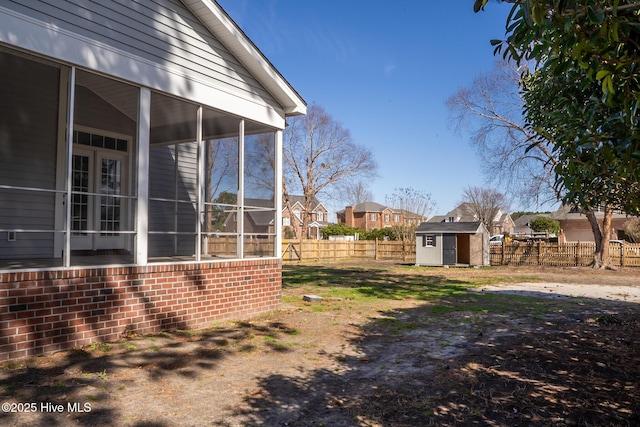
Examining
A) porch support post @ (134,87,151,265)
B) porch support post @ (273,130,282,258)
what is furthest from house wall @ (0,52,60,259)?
porch support post @ (273,130,282,258)

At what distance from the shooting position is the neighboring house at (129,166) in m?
5.91

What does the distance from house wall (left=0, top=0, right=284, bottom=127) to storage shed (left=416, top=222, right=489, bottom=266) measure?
54.9ft

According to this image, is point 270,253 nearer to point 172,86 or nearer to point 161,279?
point 161,279

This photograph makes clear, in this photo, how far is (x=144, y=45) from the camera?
23.2 feet

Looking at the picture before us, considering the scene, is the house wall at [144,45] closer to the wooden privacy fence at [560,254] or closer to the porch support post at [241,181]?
the porch support post at [241,181]

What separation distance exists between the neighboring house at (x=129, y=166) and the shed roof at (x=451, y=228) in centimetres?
1599

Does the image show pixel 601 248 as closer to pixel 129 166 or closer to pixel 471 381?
pixel 471 381

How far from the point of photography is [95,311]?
623 cm

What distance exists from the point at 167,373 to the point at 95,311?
5.43 feet

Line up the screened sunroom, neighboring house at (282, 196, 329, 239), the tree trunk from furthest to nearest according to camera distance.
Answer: neighboring house at (282, 196, 329, 239)
the tree trunk
the screened sunroom

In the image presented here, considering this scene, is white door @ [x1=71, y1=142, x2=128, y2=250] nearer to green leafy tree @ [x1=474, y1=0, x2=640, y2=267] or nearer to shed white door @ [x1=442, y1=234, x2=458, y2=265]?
green leafy tree @ [x1=474, y1=0, x2=640, y2=267]

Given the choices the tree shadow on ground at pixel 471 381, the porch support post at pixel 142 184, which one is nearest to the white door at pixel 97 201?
the porch support post at pixel 142 184

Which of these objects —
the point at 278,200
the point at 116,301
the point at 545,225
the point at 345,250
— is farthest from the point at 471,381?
the point at 545,225

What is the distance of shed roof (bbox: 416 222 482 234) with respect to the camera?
23688mm
